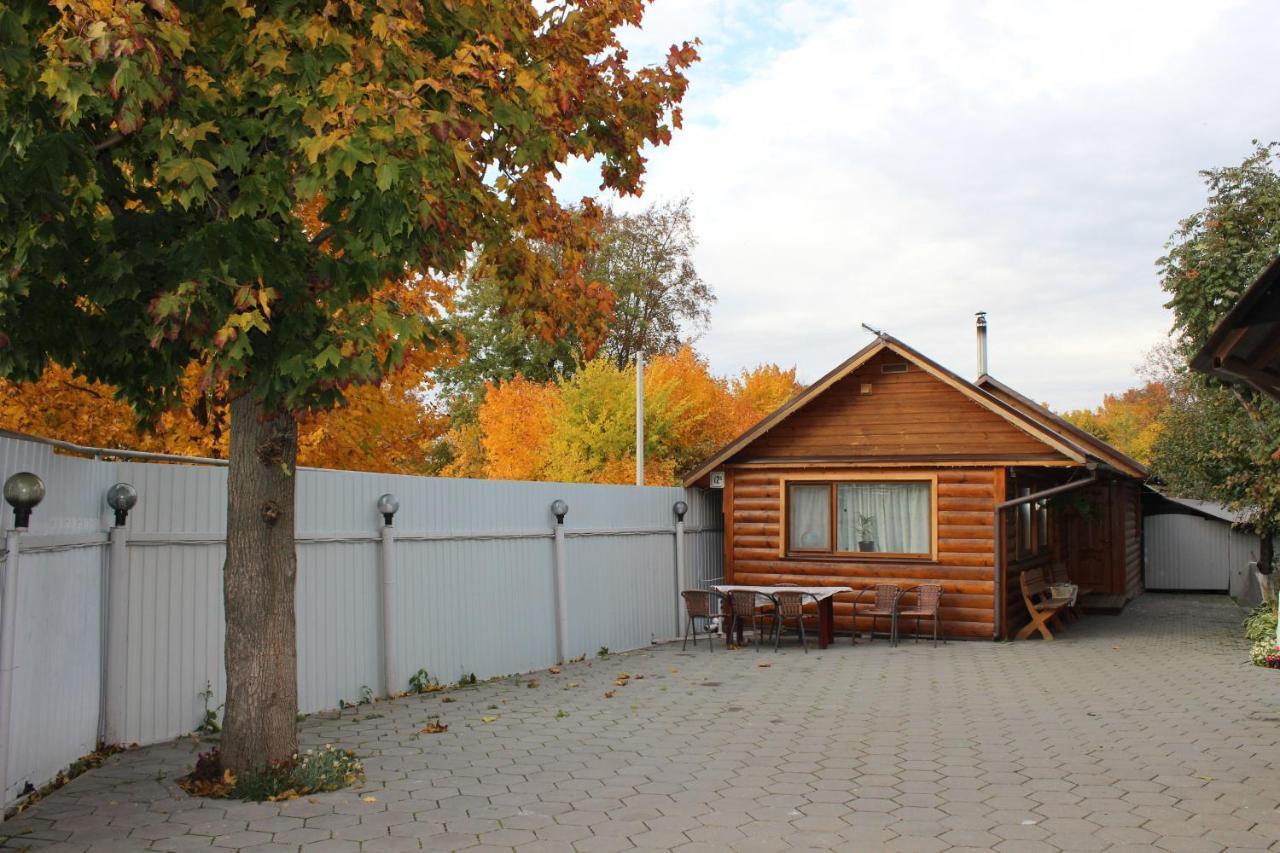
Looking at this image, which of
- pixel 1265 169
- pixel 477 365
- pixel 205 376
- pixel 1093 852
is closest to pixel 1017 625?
pixel 1265 169

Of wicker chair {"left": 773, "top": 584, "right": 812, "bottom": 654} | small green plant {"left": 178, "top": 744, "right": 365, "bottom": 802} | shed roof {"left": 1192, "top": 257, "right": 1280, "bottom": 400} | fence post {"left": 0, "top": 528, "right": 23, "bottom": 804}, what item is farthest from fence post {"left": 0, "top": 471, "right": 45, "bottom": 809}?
wicker chair {"left": 773, "top": 584, "right": 812, "bottom": 654}

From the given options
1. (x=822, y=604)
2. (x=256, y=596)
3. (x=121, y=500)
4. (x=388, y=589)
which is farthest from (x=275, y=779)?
(x=822, y=604)

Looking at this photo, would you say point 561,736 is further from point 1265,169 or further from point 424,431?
point 1265,169

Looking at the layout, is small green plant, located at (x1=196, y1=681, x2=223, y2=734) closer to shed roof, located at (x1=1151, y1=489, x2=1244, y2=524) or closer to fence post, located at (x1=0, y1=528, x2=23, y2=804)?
fence post, located at (x1=0, y1=528, x2=23, y2=804)

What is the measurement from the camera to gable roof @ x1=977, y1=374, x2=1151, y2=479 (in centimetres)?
1875

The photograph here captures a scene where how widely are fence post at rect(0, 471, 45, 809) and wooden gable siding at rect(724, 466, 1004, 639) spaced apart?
1200 cm

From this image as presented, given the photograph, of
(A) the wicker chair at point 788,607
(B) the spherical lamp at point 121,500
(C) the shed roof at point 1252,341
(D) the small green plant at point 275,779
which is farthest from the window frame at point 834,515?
(B) the spherical lamp at point 121,500

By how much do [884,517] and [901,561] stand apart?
2.30ft

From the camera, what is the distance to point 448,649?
38.4 ft

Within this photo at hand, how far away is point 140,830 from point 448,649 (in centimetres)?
557

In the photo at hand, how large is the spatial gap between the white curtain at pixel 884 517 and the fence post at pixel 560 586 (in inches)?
196

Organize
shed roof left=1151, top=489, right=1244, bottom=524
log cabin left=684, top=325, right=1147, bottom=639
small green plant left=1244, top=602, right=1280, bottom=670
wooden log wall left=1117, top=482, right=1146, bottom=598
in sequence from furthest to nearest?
shed roof left=1151, top=489, right=1244, bottom=524 → wooden log wall left=1117, top=482, right=1146, bottom=598 → log cabin left=684, top=325, right=1147, bottom=639 → small green plant left=1244, top=602, right=1280, bottom=670

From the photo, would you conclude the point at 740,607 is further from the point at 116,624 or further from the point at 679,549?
the point at 116,624

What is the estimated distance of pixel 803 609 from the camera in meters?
16.0
